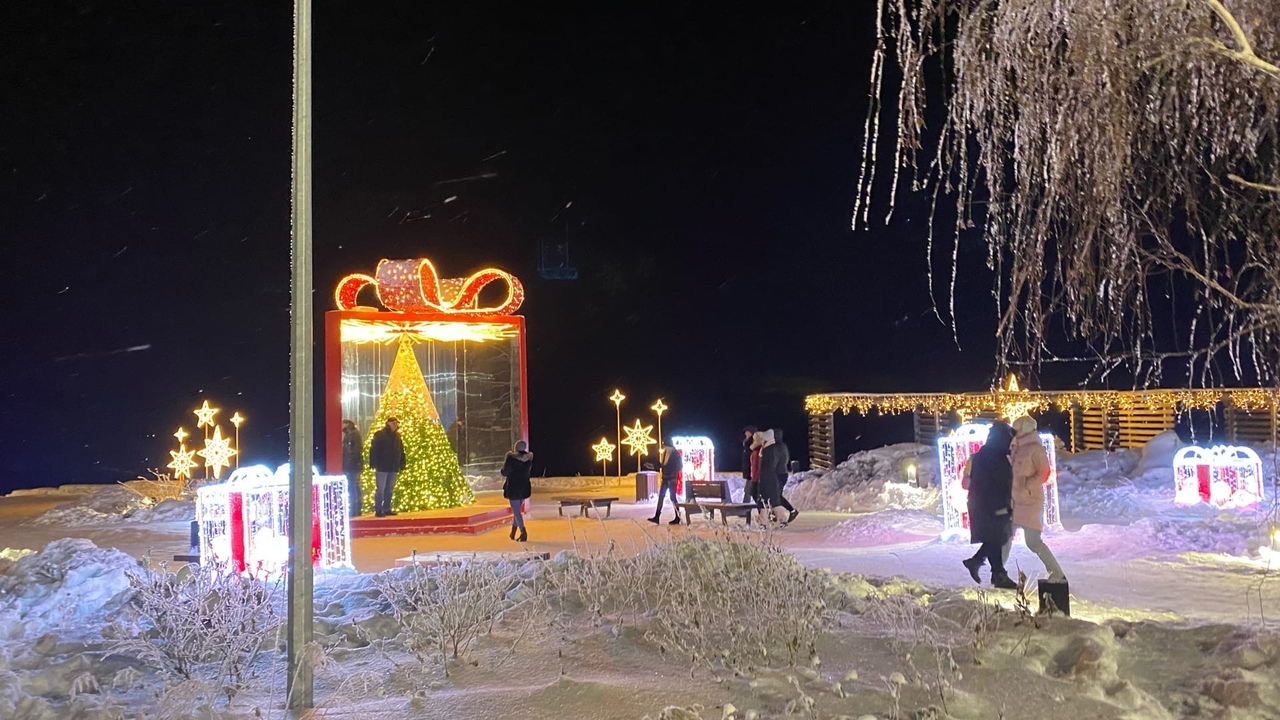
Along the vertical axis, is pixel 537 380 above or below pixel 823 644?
above

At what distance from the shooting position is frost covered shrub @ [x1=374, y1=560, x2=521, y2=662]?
16.6 feet

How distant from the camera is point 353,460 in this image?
1380 cm

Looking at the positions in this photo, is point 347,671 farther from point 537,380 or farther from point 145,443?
point 537,380

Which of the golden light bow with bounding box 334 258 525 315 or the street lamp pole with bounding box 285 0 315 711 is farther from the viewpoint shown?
the golden light bow with bounding box 334 258 525 315

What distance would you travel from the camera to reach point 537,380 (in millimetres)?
42625

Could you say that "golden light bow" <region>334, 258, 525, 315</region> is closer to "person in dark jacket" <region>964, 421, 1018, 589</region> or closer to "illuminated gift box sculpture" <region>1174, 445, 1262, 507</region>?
"person in dark jacket" <region>964, 421, 1018, 589</region>

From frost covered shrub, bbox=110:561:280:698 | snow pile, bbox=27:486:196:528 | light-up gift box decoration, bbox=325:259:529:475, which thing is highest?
light-up gift box decoration, bbox=325:259:529:475

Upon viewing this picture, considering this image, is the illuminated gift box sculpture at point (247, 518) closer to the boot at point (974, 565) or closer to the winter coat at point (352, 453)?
the winter coat at point (352, 453)

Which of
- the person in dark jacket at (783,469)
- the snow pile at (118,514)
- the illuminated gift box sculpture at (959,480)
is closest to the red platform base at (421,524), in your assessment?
the person in dark jacket at (783,469)

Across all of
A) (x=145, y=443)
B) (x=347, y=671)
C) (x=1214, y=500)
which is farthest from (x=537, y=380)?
(x=347, y=671)

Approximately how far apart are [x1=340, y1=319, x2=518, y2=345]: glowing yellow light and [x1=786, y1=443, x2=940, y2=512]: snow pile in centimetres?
606

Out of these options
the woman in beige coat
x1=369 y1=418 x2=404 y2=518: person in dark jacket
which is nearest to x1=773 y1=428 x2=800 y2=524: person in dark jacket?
the woman in beige coat

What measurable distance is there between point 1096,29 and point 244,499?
802 centimetres

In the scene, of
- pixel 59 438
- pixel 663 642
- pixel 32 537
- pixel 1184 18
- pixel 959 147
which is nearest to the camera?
pixel 1184 18
